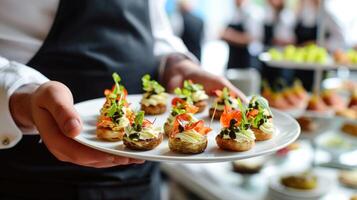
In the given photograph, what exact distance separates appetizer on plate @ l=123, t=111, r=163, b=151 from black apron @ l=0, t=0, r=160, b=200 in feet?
0.63

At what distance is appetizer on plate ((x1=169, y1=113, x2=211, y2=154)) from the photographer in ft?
3.10

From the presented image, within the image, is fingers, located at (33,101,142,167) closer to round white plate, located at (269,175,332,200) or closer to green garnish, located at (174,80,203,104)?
green garnish, located at (174,80,203,104)

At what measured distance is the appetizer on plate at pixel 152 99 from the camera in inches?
47.3

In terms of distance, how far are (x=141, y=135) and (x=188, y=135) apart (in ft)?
0.33

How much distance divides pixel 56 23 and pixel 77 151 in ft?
1.31

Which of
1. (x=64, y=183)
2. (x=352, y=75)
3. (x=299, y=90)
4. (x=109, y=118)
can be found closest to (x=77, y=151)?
(x=109, y=118)

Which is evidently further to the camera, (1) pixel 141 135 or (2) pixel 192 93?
(2) pixel 192 93

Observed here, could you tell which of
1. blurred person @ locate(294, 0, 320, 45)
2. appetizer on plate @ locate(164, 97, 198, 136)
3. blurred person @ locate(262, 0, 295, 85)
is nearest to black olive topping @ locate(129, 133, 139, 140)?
appetizer on plate @ locate(164, 97, 198, 136)

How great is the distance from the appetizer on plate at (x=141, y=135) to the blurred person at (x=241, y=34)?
5092 mm

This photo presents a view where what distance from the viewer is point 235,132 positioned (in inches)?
38.1

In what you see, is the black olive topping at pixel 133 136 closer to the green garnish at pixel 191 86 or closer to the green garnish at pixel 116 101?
the green garnish at pixel 116 101

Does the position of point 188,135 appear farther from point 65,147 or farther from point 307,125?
point 307,125

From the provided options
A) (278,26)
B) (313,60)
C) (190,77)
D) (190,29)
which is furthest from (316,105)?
(278,26)

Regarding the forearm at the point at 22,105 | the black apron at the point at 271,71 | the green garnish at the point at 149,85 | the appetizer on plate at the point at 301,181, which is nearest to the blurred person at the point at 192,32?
the black apron at the point at 271,71
